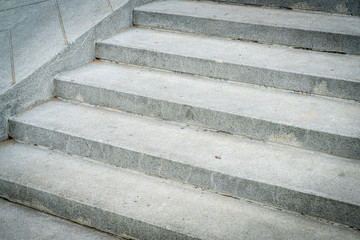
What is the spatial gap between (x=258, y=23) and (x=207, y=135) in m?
1.45

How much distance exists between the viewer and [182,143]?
302cm

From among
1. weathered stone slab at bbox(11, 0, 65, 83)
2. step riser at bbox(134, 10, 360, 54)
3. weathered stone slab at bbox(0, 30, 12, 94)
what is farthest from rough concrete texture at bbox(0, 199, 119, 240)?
step riser at bbox(134, 10, 360, 54)

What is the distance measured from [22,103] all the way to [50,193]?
1086mm

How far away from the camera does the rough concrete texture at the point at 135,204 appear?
2451 mm

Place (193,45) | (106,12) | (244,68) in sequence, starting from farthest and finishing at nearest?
(106,12)
(193,45)
(244,68)

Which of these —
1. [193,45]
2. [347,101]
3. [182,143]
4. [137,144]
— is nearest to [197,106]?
[182,143]

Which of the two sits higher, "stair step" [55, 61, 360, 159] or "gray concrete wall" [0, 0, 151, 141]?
"gray concrete wall" [0, 0, 151, 141]

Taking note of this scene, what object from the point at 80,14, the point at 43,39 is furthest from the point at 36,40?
the point at 80,14

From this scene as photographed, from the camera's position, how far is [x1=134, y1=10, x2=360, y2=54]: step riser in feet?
11.9

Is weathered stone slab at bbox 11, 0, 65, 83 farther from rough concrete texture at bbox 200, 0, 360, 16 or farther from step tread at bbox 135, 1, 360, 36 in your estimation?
rough concrete texture at bbox 200, 0, 360, 16

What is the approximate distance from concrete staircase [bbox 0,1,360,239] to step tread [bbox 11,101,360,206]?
1 cm

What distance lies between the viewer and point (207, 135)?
3.13 m

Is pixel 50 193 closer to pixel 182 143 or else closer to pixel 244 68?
pixel 182 143

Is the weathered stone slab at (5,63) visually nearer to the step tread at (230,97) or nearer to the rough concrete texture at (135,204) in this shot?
the step tread at (230,97)
